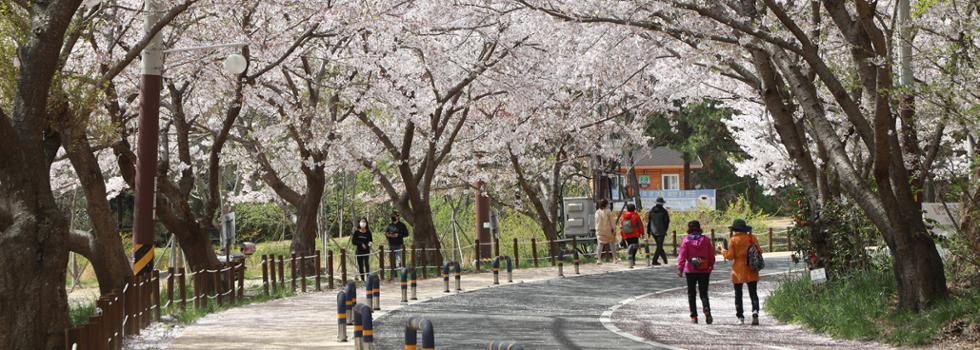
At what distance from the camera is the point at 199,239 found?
21.7 metres

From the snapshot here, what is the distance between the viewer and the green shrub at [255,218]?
45469mm

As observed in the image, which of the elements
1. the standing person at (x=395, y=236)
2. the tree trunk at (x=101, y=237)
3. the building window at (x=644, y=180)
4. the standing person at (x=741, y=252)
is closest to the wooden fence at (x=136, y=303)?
the tree trunk at (x=101, y=237)

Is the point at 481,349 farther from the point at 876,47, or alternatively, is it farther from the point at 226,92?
the point at 226,92

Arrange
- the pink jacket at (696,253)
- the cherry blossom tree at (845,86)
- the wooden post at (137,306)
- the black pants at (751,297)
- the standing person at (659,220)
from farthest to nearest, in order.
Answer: the standing person at (659,220) < the black pants at (751,297) < the pink jacket at (696,253) < the wooden post at (137,306) < the cherry blossom tree at (845,86)

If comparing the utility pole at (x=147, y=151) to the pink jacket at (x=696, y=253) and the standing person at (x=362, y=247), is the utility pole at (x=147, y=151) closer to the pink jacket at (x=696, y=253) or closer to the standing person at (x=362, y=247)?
the pink jacket at (x=696, y=253)

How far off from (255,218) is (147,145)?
30893 millimetres

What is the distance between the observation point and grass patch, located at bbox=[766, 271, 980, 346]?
1337 centimetres

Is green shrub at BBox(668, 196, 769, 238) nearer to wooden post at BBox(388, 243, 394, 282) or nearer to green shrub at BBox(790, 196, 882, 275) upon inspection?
wooden post at BBox(388, 243, 394, 282)

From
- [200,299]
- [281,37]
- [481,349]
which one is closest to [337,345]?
[481,349]

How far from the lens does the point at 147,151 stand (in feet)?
54.4

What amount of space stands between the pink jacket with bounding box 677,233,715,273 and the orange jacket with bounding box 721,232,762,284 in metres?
0.28

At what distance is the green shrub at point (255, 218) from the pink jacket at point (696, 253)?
28616mm

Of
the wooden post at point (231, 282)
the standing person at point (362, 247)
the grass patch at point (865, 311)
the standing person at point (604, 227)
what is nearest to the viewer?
the grass patch at point (865, 311)

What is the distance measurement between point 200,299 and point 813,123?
10.3 m
